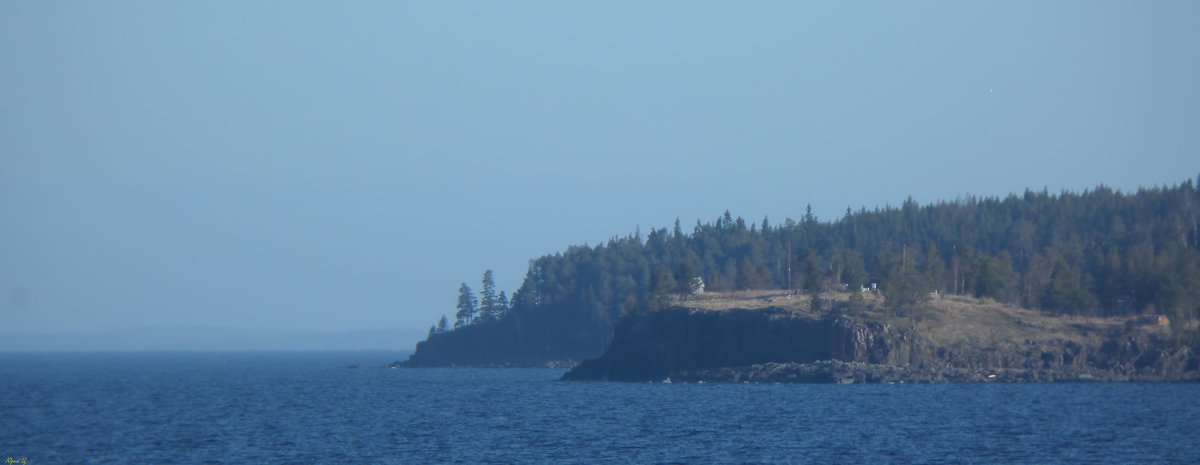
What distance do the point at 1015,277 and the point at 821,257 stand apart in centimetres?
4039

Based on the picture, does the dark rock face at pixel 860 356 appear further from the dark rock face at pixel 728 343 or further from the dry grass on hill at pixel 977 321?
the dry grass on hill at pixel 977 321

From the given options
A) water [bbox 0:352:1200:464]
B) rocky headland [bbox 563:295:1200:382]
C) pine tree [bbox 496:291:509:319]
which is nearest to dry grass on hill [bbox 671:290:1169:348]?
rocky headland [bbox 563:295:1200:382]

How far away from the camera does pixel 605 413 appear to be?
61188 millimetres

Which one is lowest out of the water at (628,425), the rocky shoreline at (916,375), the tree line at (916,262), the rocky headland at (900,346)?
the water at (628,425)

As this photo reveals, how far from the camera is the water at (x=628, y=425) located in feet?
140

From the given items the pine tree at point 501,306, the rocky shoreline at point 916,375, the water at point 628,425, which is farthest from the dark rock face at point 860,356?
the pine tree at point 501,306

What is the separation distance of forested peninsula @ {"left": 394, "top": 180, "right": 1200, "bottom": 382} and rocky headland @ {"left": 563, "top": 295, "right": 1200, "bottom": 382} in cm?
13

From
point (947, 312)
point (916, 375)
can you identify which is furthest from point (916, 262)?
point (916, 375)

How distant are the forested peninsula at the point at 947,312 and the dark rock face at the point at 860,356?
0.11 meters

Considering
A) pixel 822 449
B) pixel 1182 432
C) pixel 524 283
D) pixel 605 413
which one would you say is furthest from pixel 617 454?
pixel 524 283

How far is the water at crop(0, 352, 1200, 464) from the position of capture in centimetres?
4281

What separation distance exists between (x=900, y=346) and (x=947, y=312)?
28.9 ft

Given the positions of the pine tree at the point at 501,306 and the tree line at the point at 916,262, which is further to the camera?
the pine tree at the point at 501,306

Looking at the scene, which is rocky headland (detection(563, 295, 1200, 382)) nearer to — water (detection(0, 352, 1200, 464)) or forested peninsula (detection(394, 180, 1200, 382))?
forested peninsula (detection(394, 180, 1200, 382))
